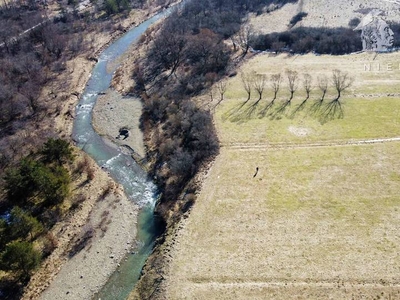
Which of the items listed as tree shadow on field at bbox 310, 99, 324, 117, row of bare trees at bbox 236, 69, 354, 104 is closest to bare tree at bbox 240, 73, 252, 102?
row of bare trees at bbox 236, 69, 354, 104

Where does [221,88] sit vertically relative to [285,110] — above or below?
above

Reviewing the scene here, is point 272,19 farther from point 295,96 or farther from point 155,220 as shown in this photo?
point 155,220

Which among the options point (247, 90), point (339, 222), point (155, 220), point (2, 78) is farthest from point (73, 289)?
point (2, 78)

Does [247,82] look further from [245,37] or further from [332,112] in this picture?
[245,37]

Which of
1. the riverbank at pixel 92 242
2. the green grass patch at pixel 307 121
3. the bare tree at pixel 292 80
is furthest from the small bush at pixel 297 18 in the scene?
the riverbank at pixel 92 242

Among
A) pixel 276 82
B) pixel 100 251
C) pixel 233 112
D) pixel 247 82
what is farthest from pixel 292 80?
pixel 100 251
